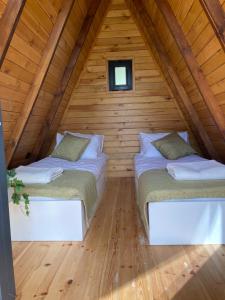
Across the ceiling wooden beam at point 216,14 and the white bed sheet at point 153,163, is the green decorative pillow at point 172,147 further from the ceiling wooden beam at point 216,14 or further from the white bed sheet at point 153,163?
the ceiling wooden beam at point 216,14

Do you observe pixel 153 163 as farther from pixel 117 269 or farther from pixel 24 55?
pixel 24 55

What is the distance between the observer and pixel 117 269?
188 cm

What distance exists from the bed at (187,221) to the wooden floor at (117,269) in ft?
0.26

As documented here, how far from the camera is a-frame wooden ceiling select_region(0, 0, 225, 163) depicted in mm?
2059

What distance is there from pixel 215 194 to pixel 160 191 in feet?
Result: 1.44

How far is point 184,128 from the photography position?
433 cm

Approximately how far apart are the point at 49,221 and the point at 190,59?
6.49ft

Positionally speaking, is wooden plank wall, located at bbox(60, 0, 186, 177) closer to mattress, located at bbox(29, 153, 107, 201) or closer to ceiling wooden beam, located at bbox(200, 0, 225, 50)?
mattress, located at bbox(29, 153, 107, 201)

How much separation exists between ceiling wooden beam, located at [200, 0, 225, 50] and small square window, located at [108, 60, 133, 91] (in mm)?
2519

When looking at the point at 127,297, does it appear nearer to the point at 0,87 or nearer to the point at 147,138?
the point at 0,87

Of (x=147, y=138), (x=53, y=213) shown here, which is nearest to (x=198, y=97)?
(x=147, y=138)

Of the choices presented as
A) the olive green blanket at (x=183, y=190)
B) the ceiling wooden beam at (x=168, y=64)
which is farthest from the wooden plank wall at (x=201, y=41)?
the olive green blanket at (x=183, y=190)

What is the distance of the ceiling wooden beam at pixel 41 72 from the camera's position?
248 centimetres

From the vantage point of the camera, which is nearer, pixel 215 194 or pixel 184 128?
pixel 215 194
